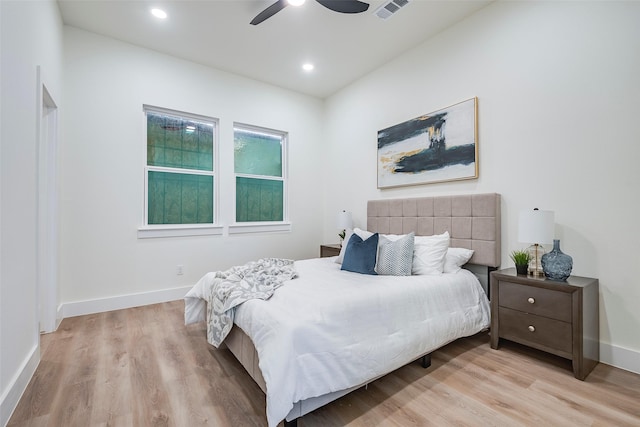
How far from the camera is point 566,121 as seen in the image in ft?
7.83

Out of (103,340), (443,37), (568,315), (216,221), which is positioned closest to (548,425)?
(568,315)

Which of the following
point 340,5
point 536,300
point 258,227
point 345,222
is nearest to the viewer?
point 536,300

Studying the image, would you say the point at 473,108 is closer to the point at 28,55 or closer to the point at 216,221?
the point at 216,221

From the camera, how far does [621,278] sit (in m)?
2.12

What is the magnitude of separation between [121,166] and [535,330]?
4.49 metres

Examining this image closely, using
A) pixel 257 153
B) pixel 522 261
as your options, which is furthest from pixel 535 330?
pixel 257 153

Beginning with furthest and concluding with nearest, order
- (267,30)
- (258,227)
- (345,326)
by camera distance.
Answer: (258,227) < (267,30) < (345,326)

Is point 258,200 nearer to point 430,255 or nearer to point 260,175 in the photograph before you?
point 260,175

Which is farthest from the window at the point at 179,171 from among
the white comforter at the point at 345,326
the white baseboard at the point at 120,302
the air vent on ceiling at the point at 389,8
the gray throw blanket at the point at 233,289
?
the air vent on ceiling at the point at 389,8

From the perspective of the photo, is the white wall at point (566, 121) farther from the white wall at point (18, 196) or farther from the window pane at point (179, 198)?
the white wall at point (18, 196)

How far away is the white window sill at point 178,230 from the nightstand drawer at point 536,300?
137 inches

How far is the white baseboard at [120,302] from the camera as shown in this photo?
3.18 meters

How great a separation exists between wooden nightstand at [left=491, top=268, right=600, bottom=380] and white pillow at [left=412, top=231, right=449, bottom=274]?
0.44 metres

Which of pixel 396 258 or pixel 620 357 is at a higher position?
pixel 396 258
